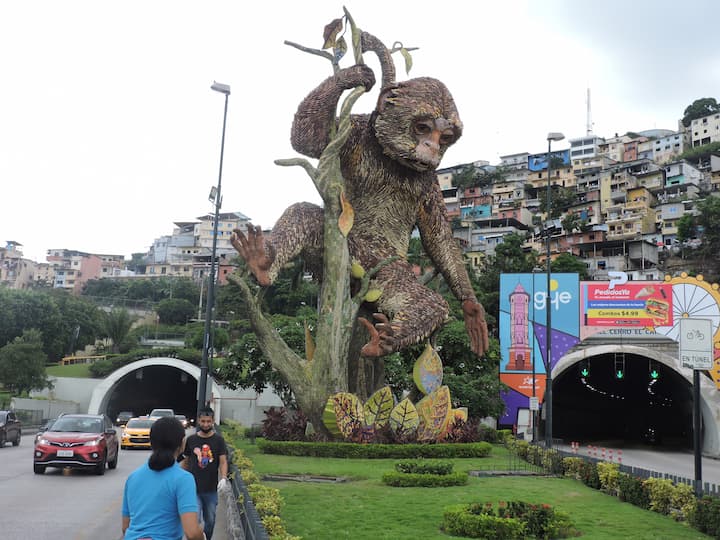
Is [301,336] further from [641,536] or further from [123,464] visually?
[641,536]

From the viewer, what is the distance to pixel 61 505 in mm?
9914

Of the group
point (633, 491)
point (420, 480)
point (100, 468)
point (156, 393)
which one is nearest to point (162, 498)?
point (633, 491)

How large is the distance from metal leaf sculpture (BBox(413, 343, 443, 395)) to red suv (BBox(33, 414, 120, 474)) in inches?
313

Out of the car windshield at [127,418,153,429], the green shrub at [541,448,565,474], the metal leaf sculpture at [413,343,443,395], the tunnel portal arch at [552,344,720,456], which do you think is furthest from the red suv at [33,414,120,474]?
the tunnel portal arch at [552,344,720,456]

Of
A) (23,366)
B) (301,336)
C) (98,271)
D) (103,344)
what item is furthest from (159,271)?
(301,336)

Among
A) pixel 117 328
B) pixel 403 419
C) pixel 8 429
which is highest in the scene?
Result: pixel 117 328

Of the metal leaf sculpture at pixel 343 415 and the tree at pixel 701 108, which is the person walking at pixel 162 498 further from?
the tree at pixel 701 108

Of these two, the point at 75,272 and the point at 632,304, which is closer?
the point at 632,304

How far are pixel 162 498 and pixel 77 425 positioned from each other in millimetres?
11342

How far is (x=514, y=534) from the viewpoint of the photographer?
7973mm

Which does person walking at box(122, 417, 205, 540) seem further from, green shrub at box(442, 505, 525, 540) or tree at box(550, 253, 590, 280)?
tree at box(550, 253, 590, 280)

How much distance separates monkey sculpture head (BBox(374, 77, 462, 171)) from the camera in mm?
16922

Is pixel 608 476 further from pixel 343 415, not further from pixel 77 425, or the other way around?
pixel 77 425

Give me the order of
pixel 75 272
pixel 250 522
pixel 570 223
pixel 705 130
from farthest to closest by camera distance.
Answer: pixel 75 272 → pixel 705 130 → pixel 570 223 → pixel 250 522
